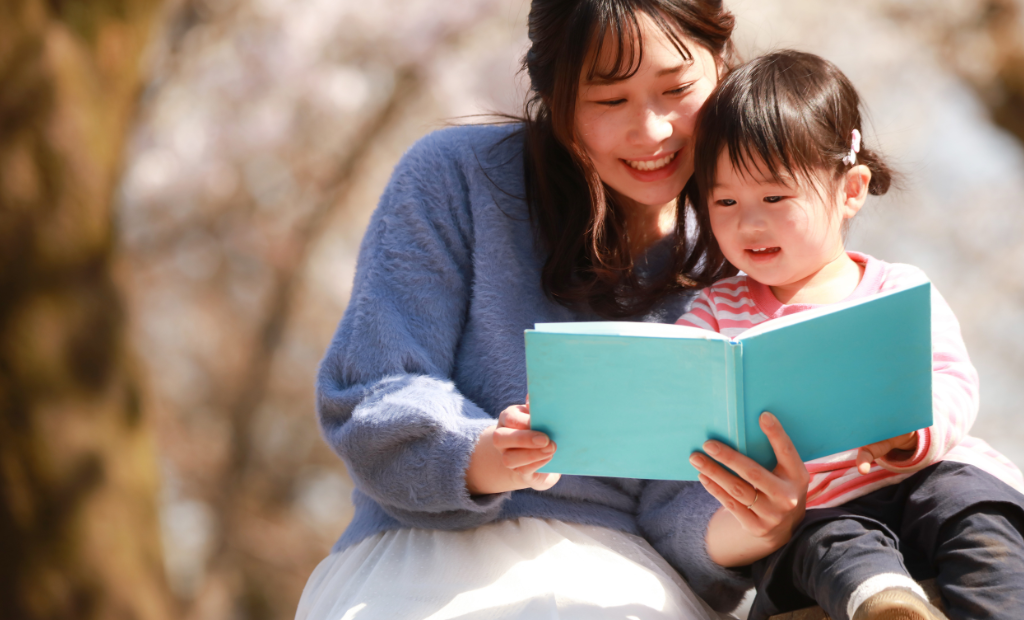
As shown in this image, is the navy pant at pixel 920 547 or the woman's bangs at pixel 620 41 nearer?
the navy pant at pixel 920 547

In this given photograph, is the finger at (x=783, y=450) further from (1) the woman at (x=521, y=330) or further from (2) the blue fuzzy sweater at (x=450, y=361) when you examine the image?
(2) the blue fuzzy sweater at (x=450, y=361)

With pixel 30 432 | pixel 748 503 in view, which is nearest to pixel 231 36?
pixel 30 432

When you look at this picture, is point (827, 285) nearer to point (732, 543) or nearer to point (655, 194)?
point (655, 194)

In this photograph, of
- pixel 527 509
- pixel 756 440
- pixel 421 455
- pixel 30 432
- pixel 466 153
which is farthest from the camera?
pixel 30 432

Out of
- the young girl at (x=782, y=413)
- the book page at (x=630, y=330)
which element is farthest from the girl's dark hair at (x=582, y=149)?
the book page at (x=630, y=330)

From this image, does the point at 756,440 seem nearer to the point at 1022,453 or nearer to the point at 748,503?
the point at 748,503

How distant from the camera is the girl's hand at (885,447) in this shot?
4.37 ft

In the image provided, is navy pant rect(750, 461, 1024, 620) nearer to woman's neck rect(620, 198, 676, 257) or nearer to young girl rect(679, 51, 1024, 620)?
young girl rect(679, 51, 1024, 620)

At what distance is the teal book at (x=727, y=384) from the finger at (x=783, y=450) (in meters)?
0.01

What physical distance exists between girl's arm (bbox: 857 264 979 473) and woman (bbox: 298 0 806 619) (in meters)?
0.17

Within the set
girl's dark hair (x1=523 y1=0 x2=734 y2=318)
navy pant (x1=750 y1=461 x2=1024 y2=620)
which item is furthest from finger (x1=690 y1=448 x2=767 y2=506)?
girl's dark hair (x1=523 y1=0 x2=734 y2=318)

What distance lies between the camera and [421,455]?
4.86 feet

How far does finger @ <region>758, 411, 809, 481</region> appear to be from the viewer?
4.02 ft

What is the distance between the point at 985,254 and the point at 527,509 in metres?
4.65
